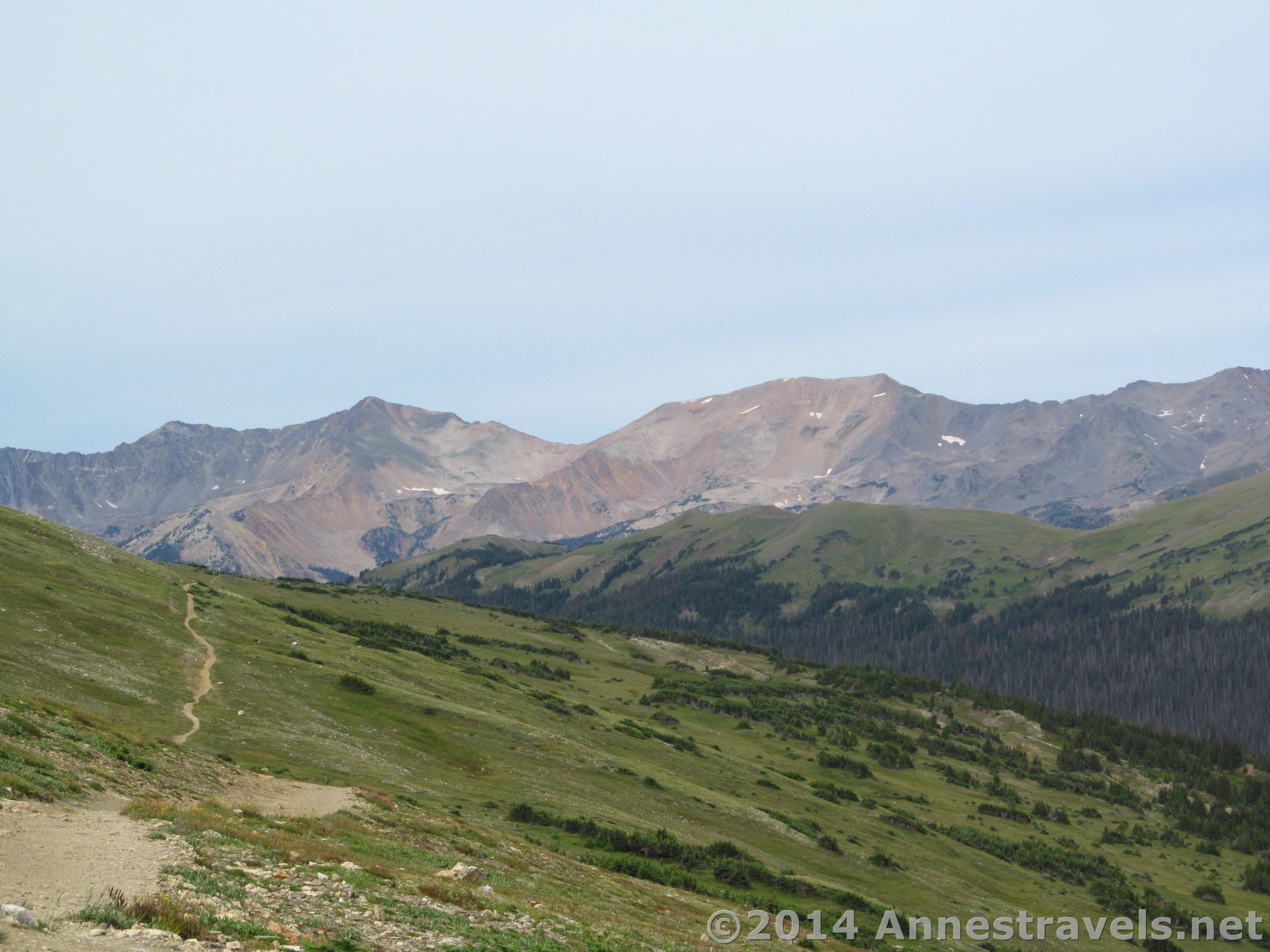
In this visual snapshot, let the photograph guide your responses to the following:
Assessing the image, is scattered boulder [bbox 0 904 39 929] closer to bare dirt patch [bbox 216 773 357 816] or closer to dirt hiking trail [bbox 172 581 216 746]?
bare dirt patch [bbox 216 773 357 816]

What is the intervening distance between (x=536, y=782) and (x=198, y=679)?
24150 mm

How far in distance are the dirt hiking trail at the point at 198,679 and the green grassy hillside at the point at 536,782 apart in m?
0.68

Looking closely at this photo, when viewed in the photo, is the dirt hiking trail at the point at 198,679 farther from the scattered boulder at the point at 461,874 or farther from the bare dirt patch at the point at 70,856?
the scattered boulder at the point at 461,874

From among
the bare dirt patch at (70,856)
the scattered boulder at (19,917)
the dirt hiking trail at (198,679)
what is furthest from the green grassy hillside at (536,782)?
the scattered boulder at (19,917)

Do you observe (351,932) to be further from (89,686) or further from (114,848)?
(89,686)

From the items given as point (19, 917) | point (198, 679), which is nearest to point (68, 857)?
point (19, 917)

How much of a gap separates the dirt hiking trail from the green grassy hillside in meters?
0.68

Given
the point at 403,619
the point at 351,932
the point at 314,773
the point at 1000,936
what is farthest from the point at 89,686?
the point at 403,619

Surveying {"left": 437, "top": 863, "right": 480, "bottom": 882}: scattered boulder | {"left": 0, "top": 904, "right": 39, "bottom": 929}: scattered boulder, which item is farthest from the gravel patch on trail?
{"left": 437, "top": 863, "right": 480, "bottom": 882}: scattered boulder

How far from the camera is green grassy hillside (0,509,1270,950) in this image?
35125 mm

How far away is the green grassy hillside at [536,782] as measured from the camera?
115 feet

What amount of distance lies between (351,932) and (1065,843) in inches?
4597

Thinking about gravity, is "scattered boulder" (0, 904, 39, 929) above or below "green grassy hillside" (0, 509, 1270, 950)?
above

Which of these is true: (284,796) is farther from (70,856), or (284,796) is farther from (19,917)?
(19,917)
